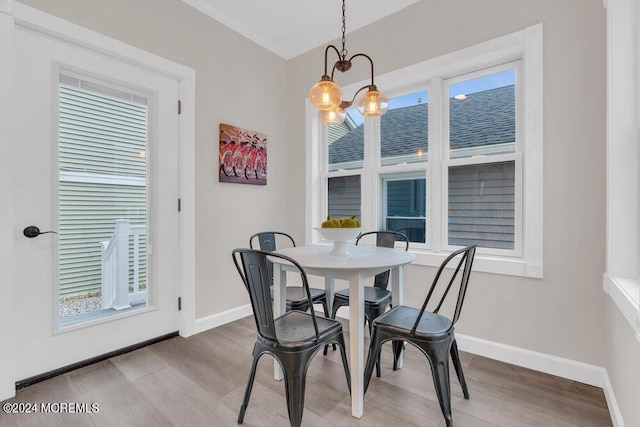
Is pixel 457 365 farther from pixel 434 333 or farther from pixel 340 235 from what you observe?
pixel 340 235

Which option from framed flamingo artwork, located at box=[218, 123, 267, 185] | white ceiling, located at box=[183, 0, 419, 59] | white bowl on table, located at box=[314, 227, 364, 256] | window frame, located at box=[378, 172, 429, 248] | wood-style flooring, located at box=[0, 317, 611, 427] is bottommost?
wood-style flooring, located at box=[0, 317, 611, 427]

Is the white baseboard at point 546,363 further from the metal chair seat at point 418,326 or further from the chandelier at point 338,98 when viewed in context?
the chandelier at point 338,98

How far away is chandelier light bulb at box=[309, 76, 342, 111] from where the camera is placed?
5.70 feet

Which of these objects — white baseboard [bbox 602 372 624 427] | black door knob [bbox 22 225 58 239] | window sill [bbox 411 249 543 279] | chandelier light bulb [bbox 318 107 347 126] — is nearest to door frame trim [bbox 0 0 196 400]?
black door knob [bbox 22 225 58 239]

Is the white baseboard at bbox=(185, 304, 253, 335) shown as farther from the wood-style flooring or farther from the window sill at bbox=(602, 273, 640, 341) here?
the window sill at bbox=(602, 273, 640, 341)

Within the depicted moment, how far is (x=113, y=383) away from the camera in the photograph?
1922 millimetres

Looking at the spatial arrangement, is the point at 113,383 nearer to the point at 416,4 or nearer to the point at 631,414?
the point at 631,414

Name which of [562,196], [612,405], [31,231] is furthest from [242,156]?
[612,405]

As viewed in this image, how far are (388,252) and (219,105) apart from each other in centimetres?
207

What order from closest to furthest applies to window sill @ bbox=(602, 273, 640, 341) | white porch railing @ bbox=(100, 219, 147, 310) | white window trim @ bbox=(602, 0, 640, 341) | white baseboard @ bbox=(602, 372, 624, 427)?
window sill @ bbox=(602, 273, 640, 341) < white baseboard @ bbox=(602, 372, 624, 427) < white window trim @ bbox=(602, 0, 640, 341) < white porch railing @ bbox=(100, 219, 147, 310)

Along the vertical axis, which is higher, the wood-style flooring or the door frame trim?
the door frame trim

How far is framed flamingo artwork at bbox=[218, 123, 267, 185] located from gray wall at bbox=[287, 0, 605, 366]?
1.99 metres

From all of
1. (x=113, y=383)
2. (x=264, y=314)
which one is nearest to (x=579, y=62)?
(x=264, y=314)

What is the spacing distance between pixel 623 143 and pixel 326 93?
1598 millimetres
